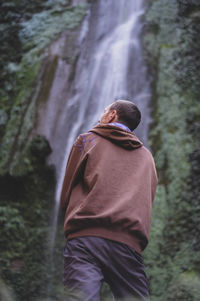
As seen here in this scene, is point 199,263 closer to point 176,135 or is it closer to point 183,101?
point 176,135

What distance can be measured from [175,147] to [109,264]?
4019 mm

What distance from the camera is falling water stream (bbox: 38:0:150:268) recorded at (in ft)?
22.7

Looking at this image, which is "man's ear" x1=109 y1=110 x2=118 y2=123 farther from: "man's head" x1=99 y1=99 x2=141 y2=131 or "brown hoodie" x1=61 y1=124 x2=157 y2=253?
"brown hoodie" x1=61 y1=124 x2=157 y2=253

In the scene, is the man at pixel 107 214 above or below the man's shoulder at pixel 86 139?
below

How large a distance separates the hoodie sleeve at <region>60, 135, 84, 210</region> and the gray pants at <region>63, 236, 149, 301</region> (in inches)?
13.2

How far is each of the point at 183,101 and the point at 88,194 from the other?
15.0 feet

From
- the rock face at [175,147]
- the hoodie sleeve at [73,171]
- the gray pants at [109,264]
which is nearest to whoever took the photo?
the gray pants at [109,264]

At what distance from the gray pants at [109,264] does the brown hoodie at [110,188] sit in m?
0.05

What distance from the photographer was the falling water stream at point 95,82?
22.7 feet

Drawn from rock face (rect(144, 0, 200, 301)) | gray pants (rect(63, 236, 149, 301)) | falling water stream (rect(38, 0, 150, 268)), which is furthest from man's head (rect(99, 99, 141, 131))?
falling water stream (rect(38, 0, 150, 268))

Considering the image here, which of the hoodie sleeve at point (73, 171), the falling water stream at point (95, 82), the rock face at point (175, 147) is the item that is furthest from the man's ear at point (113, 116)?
the falling water stream at point (95, 82)

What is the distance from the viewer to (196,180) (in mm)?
5422

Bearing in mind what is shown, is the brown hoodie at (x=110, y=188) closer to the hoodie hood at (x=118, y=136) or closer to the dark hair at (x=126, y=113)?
the hoodie hood at (x=118, y=136)

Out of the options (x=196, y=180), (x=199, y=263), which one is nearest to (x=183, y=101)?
(x=196, y=180)
